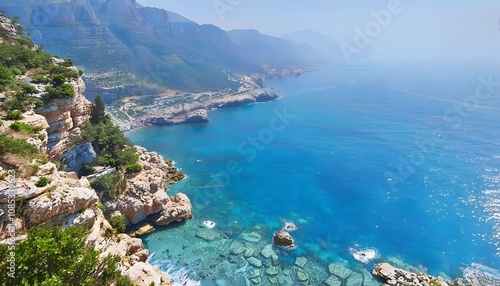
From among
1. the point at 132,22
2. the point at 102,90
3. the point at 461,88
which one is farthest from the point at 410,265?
the point at 132,22

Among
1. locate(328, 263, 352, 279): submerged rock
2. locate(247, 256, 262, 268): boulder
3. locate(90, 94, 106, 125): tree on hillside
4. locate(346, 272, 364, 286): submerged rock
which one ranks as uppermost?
locate(90, 94, 106, 125): tree on hillside

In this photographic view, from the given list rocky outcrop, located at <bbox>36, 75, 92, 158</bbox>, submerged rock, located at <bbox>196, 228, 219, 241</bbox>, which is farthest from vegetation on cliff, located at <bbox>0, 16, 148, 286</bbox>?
submerged rock, located at <bbox>196, 228, 219, 241</bbox>

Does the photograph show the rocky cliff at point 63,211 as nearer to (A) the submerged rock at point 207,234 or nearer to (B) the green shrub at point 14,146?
(B) the green shrub at point 14,146

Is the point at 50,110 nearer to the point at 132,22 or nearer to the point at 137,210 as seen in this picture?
the point at 137,210

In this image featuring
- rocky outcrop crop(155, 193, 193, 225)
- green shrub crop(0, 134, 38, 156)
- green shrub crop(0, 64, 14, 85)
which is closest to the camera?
green shrub crop(0, 134, 38, 156)

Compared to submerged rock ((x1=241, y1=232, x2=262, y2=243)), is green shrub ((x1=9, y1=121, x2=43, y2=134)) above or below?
above

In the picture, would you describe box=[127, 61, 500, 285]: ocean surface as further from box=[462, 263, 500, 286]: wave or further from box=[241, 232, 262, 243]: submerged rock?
box=[462, 263, 500, 286]: wave
